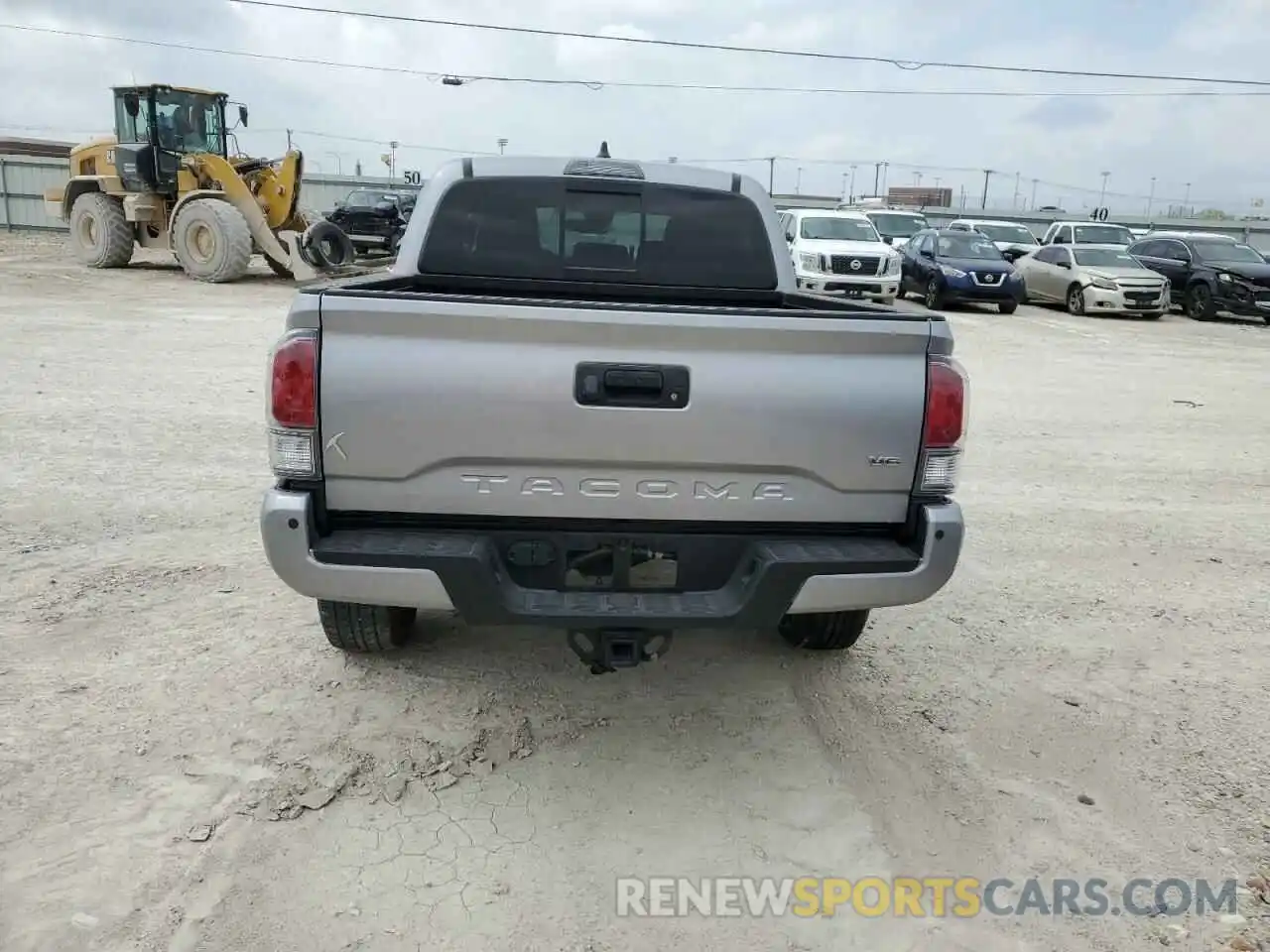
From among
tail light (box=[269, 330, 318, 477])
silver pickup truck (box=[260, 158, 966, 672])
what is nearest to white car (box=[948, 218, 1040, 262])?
silver pickup truck (box=[260, 158, 966, 672])

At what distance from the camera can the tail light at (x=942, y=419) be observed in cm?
301

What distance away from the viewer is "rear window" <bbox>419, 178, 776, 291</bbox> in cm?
448

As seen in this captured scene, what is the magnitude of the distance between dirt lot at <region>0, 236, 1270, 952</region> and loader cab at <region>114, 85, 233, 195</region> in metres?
14.4

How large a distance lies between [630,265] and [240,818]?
9.72 feet

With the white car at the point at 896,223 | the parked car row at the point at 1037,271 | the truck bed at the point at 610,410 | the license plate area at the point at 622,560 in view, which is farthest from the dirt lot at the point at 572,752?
the white car at the point at 896,223

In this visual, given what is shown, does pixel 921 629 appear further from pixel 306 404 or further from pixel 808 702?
pixel 306 404

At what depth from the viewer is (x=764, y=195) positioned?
16.0 ft

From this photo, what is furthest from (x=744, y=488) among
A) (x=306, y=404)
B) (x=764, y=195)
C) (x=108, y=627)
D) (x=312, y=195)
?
(x=312, y=195)

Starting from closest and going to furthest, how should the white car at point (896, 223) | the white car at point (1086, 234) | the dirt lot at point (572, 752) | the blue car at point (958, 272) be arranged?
the dirt lot at point (572, 752)
the blue car at point (958, 272)
the white car at point (1086, 234)
the white car at point (896, 223)

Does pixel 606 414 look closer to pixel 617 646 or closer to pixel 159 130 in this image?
pixel 617 646

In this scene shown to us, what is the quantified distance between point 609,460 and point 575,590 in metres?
0.44

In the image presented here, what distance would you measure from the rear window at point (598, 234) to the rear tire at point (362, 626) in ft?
5.35

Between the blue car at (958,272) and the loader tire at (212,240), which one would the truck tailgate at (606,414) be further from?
the blue car at (958,272)

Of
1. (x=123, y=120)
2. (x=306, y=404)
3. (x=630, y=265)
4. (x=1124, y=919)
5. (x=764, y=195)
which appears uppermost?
(x=123, y=120)
